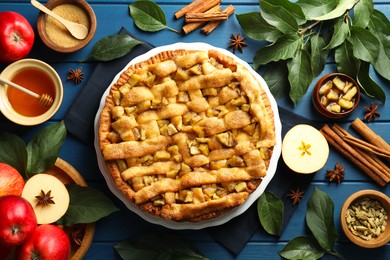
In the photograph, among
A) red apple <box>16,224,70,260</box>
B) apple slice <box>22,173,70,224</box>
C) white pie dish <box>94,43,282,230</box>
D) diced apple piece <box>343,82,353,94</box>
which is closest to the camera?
red apple <box>16,224,70,260</box>

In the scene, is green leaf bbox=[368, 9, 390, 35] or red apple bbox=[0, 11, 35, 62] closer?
red apple bbox=[0, 11, 35, 62]

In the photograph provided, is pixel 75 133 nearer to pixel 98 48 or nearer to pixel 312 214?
pixel 98 48

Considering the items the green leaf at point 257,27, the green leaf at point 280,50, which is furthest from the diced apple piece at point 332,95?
the green leaf at point 257,27

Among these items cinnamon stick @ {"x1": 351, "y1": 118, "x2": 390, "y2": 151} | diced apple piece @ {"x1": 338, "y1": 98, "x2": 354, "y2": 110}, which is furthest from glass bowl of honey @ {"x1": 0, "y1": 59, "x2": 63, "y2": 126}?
cinnamon stick @ {"x1": 351, "y1": 118, "x2": 390, "y2": 151}

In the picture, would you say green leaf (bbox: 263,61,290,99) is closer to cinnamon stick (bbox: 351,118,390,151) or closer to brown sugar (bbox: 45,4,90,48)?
cinnamon stick (bbox: 351,118,390,151)

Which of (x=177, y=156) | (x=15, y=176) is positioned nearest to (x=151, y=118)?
(x=177, y=156)

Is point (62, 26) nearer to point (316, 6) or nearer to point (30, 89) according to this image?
point (30, 89)
